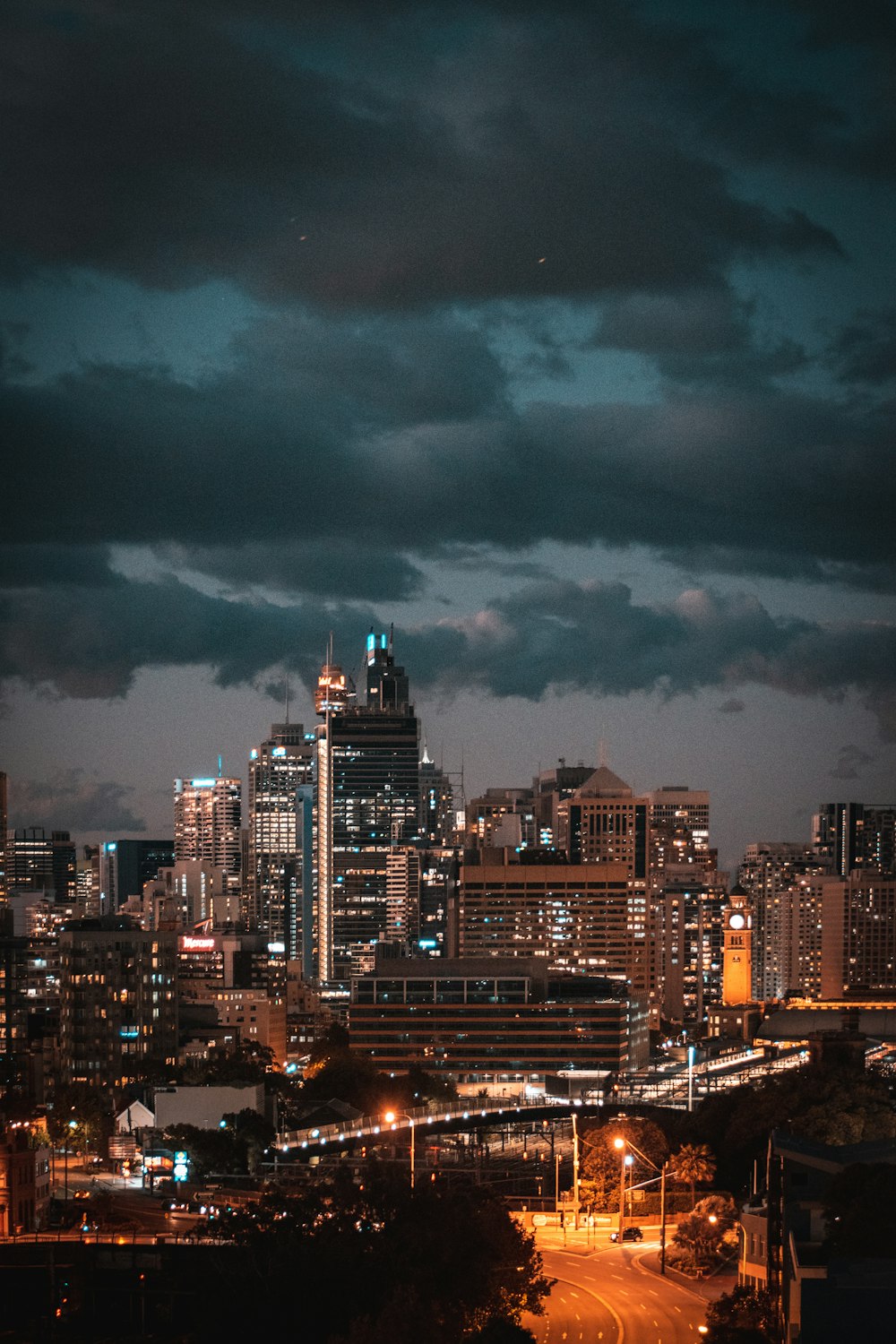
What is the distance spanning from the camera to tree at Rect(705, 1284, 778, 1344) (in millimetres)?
51156

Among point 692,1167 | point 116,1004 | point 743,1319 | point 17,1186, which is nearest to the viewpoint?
point 743,1319

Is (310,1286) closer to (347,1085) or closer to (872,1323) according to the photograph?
(872,1323)

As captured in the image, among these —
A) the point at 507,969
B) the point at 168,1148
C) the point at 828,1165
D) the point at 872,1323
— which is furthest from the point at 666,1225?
the point at 507,969

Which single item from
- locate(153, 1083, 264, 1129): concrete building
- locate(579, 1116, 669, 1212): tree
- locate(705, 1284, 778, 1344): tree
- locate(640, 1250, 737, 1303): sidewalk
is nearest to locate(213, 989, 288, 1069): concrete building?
locate(153, 1083, 264, 1129): concrete building

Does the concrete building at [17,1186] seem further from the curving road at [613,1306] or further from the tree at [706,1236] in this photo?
the tree at [706,1236]

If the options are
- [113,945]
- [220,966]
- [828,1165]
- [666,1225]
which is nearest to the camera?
[828,1165]

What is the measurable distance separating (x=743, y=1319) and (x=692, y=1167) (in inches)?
1051

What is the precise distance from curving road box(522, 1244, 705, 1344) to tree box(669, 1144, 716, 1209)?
953 centimetres

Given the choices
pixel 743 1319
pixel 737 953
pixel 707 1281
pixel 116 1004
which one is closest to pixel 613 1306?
pixel 707 1281

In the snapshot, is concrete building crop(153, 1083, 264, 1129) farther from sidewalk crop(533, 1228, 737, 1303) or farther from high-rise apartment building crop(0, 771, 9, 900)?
high-rise apartment building crop(0, 771, 9, 900)

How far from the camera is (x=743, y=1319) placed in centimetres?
5297

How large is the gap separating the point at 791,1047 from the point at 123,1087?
54360 mm

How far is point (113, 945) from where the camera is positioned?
405 feet

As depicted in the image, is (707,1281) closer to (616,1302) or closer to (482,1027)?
(616,1302)
